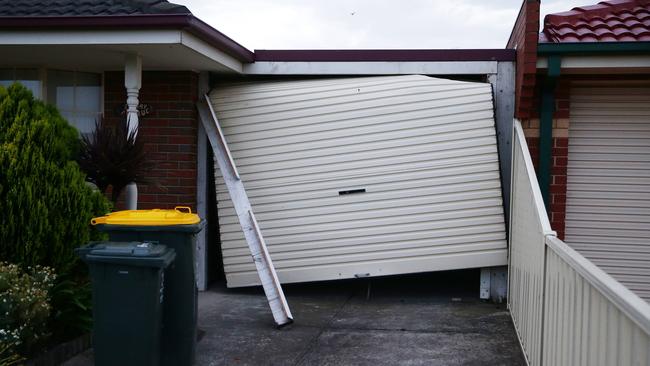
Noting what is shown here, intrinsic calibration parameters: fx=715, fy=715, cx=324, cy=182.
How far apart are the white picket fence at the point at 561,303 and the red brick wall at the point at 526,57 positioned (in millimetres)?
664

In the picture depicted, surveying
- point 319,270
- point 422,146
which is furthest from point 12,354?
point 422,146

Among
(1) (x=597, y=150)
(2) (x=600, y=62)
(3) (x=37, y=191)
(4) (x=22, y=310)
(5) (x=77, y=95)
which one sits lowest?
(4) (x=22, y=310)

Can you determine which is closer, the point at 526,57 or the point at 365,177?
the point at 526,57

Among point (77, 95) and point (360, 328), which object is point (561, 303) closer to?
point (360, 328)

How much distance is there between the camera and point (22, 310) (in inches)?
194

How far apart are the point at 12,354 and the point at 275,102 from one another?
4.70m

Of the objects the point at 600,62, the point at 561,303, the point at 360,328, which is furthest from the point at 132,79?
the point at 561,303

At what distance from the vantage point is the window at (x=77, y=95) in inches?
345

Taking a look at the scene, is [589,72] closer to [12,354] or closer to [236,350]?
[236,350]

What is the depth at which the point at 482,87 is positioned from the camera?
27.5ft

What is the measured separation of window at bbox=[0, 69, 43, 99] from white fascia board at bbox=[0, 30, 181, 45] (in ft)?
5.19

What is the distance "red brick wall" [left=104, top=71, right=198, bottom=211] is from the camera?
28.5 feet

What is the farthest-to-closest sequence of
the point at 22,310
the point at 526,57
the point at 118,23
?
the point at 526,57 < the point at 118,23 < the point at 22,310

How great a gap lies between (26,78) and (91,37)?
2257 mm
